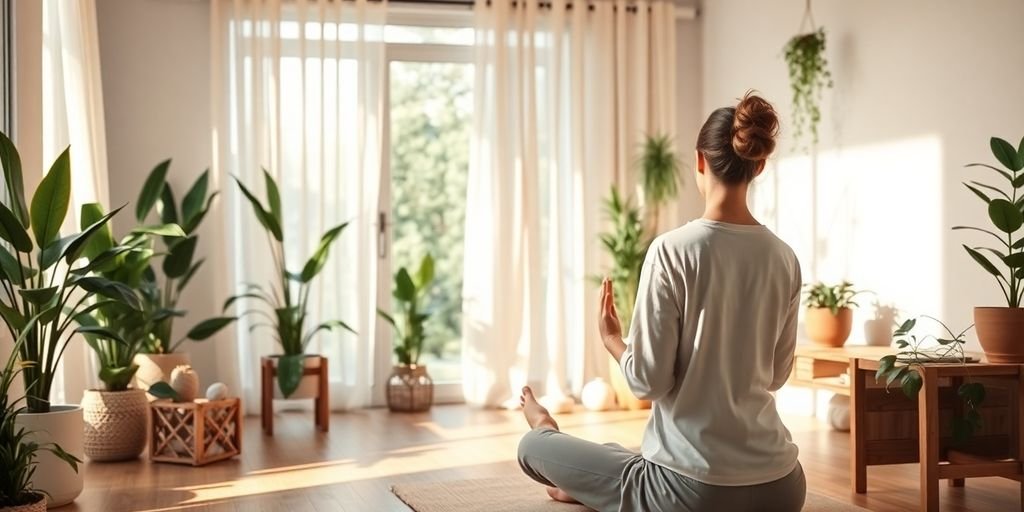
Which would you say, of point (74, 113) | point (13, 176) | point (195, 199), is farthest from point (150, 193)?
point (13, 176)

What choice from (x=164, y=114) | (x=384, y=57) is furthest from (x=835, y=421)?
(x=164, y=114)

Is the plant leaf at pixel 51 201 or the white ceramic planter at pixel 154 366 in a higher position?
the plant leaf at pixel 51 201

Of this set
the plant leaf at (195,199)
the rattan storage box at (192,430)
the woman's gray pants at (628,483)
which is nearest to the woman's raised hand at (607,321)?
the woman's gray pants at (628,483)

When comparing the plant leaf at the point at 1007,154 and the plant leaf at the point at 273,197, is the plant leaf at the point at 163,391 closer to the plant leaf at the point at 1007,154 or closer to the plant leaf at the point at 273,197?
the plant leaf at the point at 273,197

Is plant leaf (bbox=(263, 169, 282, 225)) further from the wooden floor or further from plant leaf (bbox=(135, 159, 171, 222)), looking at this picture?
the wooden floor

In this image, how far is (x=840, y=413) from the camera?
4.80 m

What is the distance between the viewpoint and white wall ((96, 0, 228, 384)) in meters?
5.46

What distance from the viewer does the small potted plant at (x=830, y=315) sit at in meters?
4.58

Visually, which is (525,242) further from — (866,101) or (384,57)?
(866,101)

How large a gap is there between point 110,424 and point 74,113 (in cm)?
142

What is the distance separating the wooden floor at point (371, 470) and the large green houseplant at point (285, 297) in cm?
33

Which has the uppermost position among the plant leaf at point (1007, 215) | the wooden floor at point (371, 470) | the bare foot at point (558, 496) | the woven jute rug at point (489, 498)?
the plant leaf at point (1007, 215)

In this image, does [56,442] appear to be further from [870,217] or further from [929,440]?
[870,217]

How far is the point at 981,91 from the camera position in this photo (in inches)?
161
